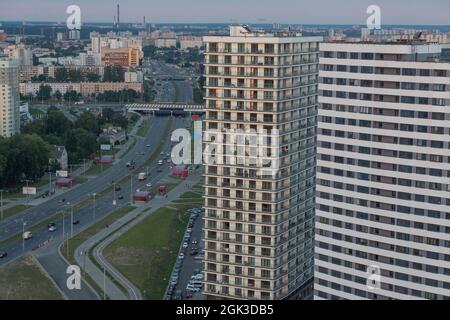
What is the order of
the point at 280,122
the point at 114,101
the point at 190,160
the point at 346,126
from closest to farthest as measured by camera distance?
the point at 346,126 → the point at 280,122 → the point at 190,160 → the point at 114,101

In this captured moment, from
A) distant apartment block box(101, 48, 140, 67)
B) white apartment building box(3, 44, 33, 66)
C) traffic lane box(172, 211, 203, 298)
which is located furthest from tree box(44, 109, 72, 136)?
distant apartment block box(101, 48, 140, 67)

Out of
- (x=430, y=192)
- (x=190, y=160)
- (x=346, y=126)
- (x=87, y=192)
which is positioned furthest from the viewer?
(x=190, y=160)

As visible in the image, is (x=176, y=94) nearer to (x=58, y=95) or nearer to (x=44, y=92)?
(x=58, y=95)

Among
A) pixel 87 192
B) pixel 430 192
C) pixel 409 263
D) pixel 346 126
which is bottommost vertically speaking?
pixel 87 192

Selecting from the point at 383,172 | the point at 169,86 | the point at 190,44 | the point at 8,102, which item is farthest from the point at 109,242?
the point at 190,44
